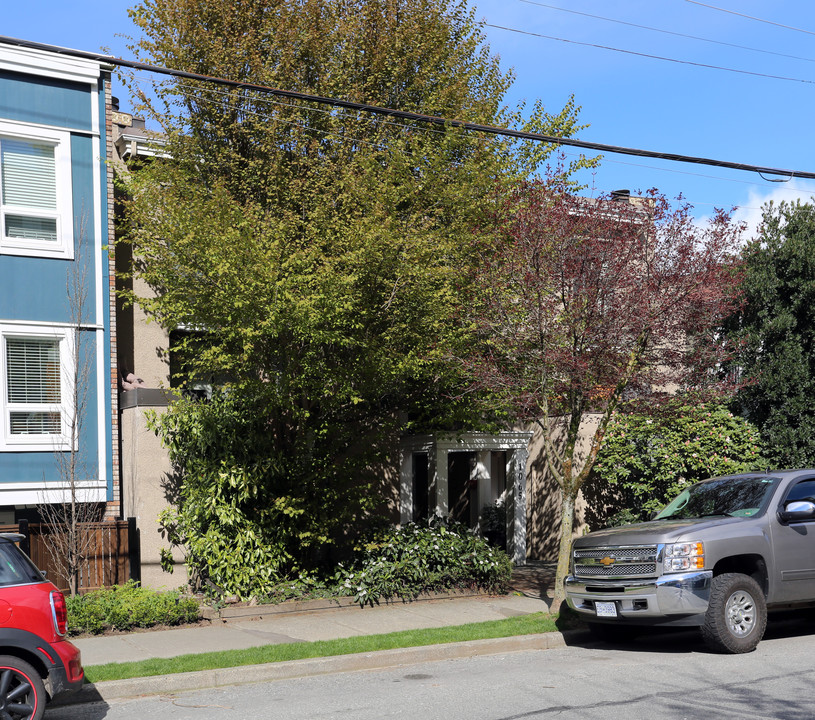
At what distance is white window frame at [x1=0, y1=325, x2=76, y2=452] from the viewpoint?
1313 cm

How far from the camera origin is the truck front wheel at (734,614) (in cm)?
916

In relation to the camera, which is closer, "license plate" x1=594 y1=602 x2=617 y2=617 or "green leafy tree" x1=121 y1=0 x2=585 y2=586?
"license plate" x1=594 y1=602 x2=617 y2=617

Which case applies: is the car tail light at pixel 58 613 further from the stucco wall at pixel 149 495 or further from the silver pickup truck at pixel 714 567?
the stucco wall at pixel 149 495

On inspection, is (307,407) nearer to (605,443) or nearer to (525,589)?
(525,589)

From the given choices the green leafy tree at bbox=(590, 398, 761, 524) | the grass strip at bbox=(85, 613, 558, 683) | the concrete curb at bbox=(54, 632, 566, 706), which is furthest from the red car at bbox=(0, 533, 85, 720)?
the green leafy tree at bbox=(590, 398, 761, 524)

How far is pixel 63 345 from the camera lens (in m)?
13.6

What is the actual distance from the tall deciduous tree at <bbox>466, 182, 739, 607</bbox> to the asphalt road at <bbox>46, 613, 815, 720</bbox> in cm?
271

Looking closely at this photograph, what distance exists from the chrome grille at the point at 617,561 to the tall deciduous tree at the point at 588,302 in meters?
1.19

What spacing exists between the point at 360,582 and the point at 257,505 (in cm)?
190

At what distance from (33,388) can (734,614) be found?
33.9 ft

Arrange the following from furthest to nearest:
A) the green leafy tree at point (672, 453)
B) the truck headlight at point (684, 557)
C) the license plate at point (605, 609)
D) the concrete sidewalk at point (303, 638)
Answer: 1. the green leafy tree at point (672, 453)
2. the license plate at point (605, 609)
3. the truck headlight at point (684, 557)
4. the concrete sidewalk at point (303, 638)

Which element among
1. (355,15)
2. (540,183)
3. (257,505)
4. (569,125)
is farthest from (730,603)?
(355,15)

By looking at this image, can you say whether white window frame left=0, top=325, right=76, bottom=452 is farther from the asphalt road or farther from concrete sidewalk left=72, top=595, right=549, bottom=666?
the asphalt road

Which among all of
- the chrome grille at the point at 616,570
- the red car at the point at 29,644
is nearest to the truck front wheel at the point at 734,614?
the chrome grille at the point at 616,570
